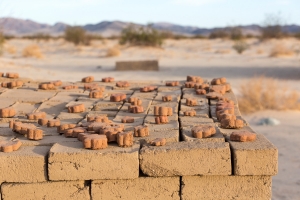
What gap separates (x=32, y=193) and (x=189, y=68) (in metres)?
16.7

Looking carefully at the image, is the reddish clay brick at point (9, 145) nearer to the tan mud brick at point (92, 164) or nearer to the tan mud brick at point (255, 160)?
the tan mud brick at point (92, 164)

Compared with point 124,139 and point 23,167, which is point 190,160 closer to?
point 124,139

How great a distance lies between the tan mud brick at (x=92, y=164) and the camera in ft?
9.14

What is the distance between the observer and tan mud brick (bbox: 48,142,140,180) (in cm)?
279

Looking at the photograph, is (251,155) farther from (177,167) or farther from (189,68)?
(189,68)

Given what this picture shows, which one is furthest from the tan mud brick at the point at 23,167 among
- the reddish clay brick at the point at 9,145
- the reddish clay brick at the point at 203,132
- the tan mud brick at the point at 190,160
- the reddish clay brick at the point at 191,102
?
the reddish clay brick at the point at 191,102

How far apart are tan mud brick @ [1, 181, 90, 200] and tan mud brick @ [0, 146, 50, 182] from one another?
48mm

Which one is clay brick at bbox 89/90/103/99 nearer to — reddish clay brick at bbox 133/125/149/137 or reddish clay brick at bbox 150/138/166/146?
reddish clay brick at bbox 133/125/149/137

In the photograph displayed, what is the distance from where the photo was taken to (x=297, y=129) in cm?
878

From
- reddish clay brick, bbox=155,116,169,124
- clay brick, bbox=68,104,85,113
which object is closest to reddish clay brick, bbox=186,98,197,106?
reddish clay brick, bbox=155,116,169,124

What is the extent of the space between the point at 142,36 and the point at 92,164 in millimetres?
27281

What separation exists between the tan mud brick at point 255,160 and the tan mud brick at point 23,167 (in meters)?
1.22

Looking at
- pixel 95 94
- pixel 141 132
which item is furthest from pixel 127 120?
pixel 95 94

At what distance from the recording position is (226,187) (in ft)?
9.45
